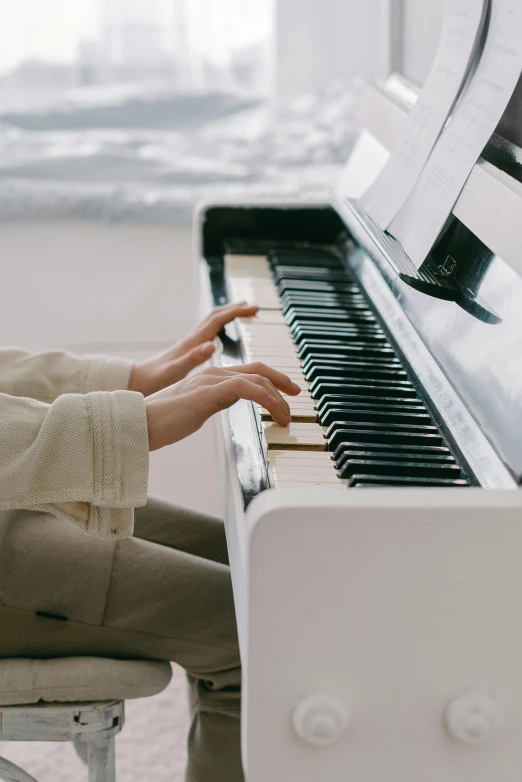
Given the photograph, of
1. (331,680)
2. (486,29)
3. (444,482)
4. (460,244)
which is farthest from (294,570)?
(486,29)

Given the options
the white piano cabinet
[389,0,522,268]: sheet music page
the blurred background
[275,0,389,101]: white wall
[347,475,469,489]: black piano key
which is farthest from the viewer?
[275,0,389,101]: white wall

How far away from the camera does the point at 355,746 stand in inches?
29.4

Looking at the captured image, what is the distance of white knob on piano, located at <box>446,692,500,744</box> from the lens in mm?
739

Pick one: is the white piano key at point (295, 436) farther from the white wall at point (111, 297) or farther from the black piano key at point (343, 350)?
the white wall at point (111, 297)

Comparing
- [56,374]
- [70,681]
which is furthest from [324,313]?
[70,681]

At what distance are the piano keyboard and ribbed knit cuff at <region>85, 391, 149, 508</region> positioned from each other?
0.12 meters

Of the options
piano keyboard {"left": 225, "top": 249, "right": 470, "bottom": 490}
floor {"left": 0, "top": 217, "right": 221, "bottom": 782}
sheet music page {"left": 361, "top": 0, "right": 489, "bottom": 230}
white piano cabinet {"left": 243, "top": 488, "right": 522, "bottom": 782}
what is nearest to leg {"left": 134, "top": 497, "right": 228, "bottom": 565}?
piano keyboard {"left": 225, "top": 249, "right": 470, "bottom": 490}

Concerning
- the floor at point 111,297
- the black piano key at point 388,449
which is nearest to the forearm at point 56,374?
the black piano key at point 388,449

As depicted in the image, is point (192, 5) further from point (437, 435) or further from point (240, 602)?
point (240, 602)

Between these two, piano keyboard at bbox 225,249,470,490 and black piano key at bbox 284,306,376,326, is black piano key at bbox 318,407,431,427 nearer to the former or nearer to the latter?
piano keyboard at bbox 225,249,470,490

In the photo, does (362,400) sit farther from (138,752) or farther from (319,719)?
(138,752)

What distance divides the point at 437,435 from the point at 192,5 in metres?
2.08

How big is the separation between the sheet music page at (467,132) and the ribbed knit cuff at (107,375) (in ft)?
1.42

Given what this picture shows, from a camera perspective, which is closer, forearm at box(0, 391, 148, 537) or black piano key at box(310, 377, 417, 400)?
forearm at box(0, 391, 148, 537)
